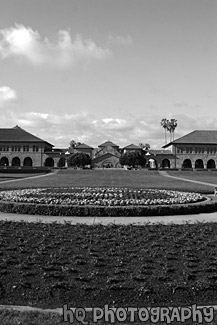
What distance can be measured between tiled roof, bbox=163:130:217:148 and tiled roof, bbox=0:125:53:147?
36.5 meters

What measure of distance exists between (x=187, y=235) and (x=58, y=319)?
5.45 meters

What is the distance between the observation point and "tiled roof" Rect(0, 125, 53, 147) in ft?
319

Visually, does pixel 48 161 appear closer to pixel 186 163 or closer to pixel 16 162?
pixel 16 162

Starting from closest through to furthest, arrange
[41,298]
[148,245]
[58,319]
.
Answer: [58,319], [41,298], [148,245]

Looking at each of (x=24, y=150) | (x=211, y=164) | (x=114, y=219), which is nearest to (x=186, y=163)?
(x=211, y=164)

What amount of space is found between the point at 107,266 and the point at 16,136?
315 ft

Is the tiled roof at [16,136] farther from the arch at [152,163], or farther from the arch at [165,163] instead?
the arch at [165,163]

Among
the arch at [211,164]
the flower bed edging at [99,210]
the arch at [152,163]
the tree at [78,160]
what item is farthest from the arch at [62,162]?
the flower bed edging at [99,210]

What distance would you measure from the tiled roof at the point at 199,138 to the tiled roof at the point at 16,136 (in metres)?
36.5

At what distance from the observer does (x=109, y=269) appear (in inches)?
246

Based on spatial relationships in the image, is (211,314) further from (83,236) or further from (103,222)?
(103,222)

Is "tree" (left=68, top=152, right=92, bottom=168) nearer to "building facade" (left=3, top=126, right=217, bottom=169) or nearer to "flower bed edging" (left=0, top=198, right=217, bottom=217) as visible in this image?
"building facade" (left=3, top=126, right=217, bottom=169)

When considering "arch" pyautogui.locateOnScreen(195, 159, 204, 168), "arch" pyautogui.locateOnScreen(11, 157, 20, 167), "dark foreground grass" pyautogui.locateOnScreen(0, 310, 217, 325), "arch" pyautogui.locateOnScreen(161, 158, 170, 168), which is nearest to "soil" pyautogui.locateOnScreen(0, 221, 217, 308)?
"dark foreground grass" pyautogui.locateOnScreen(0, 310, 217, 325)

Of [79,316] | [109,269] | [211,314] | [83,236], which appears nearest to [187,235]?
[83,236]
